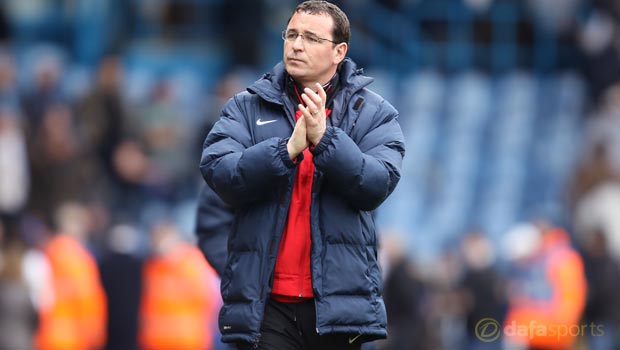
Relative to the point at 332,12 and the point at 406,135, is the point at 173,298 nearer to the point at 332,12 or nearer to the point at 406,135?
the point at 332,12

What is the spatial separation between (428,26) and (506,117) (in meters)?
1.85

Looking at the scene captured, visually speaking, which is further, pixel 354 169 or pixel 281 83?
pixel 281 83

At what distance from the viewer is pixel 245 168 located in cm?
597

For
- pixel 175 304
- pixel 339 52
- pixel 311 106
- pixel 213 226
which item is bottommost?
pixel 175 304

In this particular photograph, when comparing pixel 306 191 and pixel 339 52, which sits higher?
pixel 339 52

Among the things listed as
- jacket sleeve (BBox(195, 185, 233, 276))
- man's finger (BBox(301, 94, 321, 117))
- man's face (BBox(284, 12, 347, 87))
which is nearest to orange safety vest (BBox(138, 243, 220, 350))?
jacket sleeve (BBox(195, 185, 233, 276))

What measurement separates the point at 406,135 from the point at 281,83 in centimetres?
1452

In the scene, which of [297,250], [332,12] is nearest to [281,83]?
[332,12]

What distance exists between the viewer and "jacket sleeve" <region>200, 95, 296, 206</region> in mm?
5965

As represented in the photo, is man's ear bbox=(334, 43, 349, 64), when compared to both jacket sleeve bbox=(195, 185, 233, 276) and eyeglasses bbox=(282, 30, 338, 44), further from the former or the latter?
jacket sleeve bbox=(195, 185, 233, 276)

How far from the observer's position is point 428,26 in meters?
22.3

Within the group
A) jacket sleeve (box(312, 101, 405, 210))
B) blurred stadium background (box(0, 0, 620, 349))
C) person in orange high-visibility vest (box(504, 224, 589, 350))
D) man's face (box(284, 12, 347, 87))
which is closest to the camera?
jacket sleeve (box(312, 101, 405, 210))

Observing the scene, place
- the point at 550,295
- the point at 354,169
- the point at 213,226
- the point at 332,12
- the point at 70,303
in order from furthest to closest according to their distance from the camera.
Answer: the point at 550,295 → the point at 70,303 → the point at 213,226 → the point at 332,12 → the point at 354,169

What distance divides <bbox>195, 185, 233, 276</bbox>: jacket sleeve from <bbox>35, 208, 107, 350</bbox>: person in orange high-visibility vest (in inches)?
187
